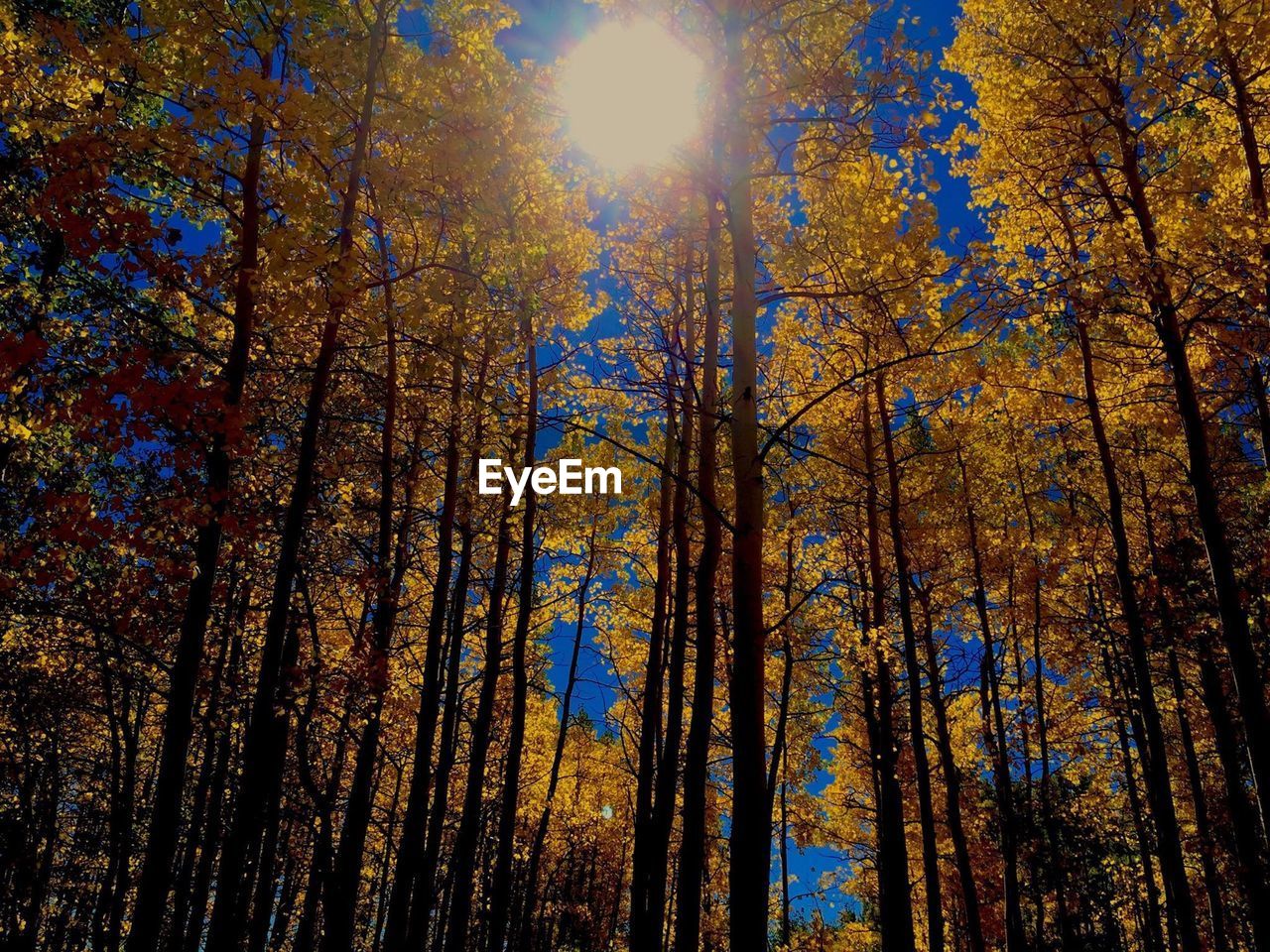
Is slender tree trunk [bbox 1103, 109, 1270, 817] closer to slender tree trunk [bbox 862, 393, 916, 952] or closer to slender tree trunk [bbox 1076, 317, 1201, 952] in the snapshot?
slender tree trunk [bbox 1076, 317, 1201, 952]

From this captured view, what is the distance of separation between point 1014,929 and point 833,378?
33.6 feet

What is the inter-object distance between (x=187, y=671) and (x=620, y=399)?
5.97m

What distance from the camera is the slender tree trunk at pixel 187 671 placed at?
5.24 m

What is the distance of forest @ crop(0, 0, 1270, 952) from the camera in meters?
5.14

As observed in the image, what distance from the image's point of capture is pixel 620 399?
9609mm

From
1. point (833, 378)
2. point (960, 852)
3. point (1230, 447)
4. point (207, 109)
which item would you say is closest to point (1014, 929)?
point (960, 852)

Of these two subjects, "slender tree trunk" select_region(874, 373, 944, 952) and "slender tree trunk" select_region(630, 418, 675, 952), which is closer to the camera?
"slender tree trunk" select_region(630, 418, 675, 952)

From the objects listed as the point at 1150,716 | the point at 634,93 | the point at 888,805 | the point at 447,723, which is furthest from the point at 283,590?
the point at 1150,716

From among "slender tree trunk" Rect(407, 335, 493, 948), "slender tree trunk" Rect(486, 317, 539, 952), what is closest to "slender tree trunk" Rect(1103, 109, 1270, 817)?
"slender tree trunk" Rect(486, 317, 539, 952)

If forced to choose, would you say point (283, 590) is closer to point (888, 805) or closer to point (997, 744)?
point (888, 805)

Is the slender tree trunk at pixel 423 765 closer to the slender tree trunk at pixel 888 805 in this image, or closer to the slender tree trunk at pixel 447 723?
the slender tree trunk at pixel 447 723

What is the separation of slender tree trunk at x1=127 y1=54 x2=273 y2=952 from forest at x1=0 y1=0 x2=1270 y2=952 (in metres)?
0.04

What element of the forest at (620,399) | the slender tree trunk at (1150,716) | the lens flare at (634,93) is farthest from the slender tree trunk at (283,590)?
the slender tree trunk at (1150,716)

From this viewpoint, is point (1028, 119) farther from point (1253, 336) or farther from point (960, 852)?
point (960, 852)
